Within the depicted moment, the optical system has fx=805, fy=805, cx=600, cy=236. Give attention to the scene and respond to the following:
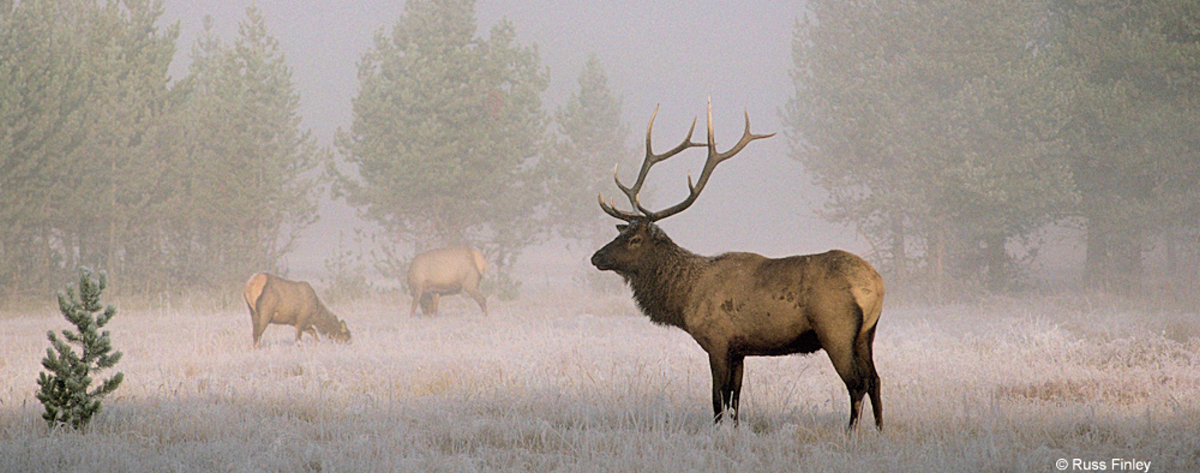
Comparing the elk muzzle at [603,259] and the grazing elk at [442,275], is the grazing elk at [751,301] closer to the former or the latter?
the elk muzzle at [603,259]

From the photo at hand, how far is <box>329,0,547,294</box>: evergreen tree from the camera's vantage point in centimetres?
2125

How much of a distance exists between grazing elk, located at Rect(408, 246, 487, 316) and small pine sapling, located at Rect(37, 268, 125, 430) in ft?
38.6

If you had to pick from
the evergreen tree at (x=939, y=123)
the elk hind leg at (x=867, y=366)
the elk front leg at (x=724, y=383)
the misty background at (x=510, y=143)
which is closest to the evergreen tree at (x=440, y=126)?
the misty background at (x=510, y=143)

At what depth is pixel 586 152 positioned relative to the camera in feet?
100

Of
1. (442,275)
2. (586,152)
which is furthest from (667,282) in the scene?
(586,152)

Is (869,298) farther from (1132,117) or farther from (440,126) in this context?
(440,126)

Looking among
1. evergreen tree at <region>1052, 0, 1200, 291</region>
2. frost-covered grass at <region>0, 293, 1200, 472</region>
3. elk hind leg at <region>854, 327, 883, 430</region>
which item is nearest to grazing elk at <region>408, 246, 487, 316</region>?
frost-covered grass at <region>0, 293, 1200, 472</region>

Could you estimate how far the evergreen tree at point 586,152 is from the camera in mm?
28797

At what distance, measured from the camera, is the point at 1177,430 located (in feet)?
17.3

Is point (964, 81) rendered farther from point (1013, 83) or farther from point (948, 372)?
point (948, 372)

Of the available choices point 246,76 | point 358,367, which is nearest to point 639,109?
point 246,76

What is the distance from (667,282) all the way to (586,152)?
24576mm

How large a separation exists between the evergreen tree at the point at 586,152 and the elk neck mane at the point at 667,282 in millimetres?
21515

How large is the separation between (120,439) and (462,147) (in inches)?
659
